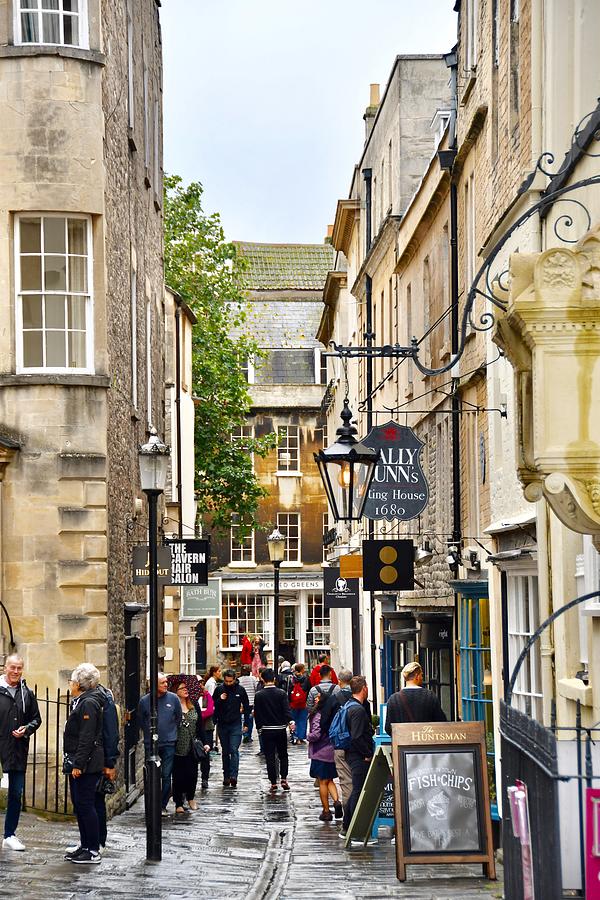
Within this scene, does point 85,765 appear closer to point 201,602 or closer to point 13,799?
point 13,799

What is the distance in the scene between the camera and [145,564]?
74.9 ft

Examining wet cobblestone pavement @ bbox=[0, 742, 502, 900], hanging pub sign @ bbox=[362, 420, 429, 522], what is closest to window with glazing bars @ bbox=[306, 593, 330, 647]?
wet cobblestone pavement @ bbox=[0, 742, 502, 900]

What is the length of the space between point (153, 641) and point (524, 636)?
12.1 ft

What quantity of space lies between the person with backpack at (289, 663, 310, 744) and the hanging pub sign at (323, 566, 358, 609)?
1.70 m

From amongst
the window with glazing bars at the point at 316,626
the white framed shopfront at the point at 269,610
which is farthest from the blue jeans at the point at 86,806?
the window with glazing bars at the point at 316,626

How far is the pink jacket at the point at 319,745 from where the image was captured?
19328 millimetres

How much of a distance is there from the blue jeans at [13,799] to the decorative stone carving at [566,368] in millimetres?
8785

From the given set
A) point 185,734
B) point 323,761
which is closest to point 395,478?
point 323,761

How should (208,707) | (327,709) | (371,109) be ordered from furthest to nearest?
(371,109), (208,707), (327,709)

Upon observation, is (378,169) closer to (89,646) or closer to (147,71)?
(147,71)

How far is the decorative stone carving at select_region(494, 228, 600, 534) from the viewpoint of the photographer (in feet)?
25.7

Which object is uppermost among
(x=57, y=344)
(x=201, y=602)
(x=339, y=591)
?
(x=57, y=344)

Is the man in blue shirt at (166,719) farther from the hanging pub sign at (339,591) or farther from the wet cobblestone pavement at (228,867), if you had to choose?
the hanging pub sign at (339,591)

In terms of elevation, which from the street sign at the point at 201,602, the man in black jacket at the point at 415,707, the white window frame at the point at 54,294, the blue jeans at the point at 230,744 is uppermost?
the white window frame at the point at 54,294
